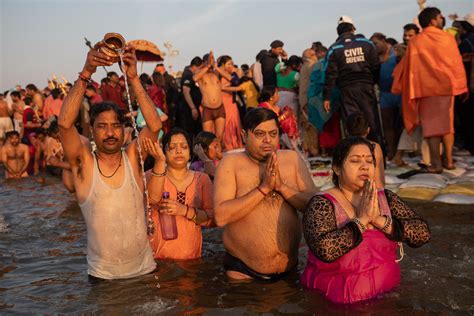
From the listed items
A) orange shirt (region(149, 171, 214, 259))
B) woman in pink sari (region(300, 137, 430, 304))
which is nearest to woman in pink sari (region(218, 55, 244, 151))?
orange shirt (region(149, 171, 214, 259))

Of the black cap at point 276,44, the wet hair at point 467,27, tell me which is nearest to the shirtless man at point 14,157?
the black cap at point 276,44

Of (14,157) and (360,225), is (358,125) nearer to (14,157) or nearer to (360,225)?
(360,225)

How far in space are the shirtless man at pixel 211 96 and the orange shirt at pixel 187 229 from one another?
5.59 meters

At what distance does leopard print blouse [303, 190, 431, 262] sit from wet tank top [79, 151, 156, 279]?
138cm

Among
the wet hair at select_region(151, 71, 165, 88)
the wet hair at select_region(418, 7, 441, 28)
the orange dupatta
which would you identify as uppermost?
the wet hair at select_region(418, 7, 441, 28)

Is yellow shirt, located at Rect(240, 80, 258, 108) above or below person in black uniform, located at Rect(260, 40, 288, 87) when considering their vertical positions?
below

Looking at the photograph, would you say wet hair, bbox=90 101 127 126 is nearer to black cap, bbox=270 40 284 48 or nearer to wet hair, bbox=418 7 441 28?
wet hair, bbox=418 7 441 28

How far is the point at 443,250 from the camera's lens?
4648mm

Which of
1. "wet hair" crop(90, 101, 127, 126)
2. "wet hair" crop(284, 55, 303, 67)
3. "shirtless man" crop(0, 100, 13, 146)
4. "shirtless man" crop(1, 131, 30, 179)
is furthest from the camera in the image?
"shirtless man" crop(0, 100, 13, 146)

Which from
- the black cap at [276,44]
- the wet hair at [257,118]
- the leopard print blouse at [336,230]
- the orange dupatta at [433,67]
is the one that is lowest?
the leopard print blouse at [336,230]

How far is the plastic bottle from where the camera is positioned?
446 cm

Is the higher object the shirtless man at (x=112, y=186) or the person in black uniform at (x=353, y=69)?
the person in black uniform at (x=353, y=69)

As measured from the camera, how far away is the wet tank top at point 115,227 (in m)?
3.87

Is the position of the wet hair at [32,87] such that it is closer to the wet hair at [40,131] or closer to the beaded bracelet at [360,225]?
the wet hair at [40,131]
